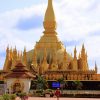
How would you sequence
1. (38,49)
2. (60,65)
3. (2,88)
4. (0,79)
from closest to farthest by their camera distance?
(2,88), (0,79), (60,65), (38,49)

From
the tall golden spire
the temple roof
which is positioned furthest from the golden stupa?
the temple roof

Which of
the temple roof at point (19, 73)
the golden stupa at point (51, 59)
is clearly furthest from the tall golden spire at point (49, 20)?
the temple roof at point (19, 73)

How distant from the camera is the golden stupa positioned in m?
52.8

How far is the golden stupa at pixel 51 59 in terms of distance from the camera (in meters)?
52.8

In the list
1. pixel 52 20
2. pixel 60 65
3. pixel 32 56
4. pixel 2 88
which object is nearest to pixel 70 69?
pixel 60 65

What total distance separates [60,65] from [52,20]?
820cm

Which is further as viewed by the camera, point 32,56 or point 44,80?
point 32,56

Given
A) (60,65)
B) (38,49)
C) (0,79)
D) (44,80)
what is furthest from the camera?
(38,49)

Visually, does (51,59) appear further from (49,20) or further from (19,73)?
(19,73)

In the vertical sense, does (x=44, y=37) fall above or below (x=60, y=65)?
above

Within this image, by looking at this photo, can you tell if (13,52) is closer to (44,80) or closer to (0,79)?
(0,79)

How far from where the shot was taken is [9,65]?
58.9m

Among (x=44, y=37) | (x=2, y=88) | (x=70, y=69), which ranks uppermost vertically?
(x=44, y=37)

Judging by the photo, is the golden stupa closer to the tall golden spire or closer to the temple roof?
the tall golden spire
